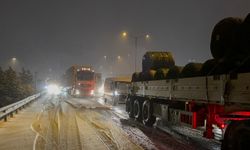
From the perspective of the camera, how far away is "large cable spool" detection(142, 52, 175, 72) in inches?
747

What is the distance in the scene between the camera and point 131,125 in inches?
690

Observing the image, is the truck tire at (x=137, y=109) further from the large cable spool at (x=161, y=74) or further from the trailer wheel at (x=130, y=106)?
the large cable spool at (x=161, y=74)

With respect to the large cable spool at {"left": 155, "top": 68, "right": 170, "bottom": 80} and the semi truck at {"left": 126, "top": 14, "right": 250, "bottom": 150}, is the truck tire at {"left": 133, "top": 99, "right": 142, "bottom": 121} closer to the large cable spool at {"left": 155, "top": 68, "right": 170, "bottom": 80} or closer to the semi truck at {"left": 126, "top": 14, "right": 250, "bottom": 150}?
the large cable spool at {"left": 155, "top": 68, "right": 170, "bottom": 80}

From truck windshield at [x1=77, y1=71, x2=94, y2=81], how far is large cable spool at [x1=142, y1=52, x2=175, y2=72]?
29107mm

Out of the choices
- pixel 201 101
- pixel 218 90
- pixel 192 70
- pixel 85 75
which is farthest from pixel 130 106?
pixel 85 75

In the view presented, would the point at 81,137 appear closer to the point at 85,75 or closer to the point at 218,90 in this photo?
the point at 218,90

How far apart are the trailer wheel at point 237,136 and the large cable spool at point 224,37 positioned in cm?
217

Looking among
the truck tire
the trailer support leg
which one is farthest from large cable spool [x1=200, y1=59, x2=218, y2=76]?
the truck tire

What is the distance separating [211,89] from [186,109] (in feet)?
8.00

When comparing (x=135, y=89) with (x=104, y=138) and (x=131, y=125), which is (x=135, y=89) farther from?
(x=104, y=138)

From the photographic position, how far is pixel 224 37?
1020 centimetres

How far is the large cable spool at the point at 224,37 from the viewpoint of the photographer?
387 inches

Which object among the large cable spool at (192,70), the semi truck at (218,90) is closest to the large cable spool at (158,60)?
the semi truck at (218,90)

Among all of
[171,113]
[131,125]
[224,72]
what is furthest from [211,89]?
[131,125]
